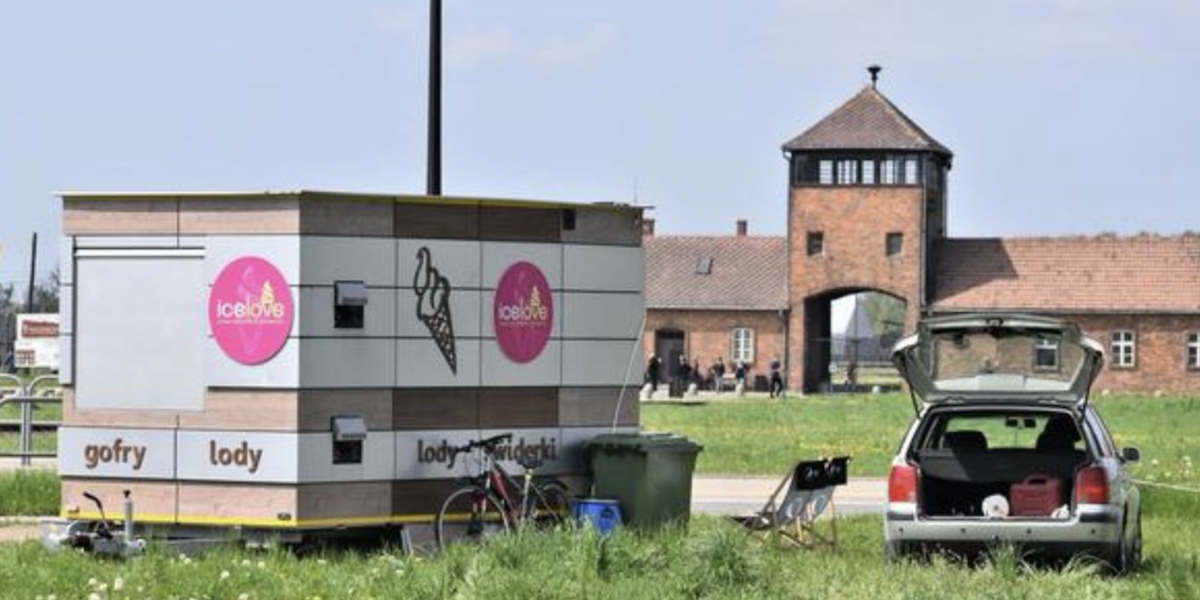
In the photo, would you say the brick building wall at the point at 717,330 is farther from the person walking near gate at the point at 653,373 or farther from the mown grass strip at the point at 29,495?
the mown grass strip at the point at 29,495

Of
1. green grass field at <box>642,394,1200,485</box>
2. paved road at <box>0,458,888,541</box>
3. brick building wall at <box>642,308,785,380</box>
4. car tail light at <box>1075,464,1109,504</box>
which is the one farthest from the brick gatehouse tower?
car tail light at <box>1075,464,1109,504</box>

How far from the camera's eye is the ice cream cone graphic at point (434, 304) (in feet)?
64.3

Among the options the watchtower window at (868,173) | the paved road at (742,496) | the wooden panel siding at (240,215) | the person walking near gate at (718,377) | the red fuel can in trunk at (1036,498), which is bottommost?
the paved road at (742,496)

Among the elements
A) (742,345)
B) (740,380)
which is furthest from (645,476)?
(742,345)

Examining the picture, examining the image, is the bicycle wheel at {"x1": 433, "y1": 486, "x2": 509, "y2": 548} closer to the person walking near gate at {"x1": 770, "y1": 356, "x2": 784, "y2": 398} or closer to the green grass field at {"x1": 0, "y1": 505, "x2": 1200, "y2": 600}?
the green grass field at {"x1": 0, "y1": 505, "x2": 1200, "y2": 600}

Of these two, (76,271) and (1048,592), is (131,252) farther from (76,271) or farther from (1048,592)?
(1048,592)

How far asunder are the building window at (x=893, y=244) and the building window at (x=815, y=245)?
2398 millimetres

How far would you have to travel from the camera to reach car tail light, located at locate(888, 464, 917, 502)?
1812 centimetres

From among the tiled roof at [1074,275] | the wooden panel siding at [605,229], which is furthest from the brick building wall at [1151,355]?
the wooden panel siding at [605,229]

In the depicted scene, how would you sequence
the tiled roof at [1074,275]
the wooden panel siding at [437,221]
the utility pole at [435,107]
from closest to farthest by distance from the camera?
the wooden panel siding at [437,221] < the utility pole at [435,107] < the tiled roof at [1074,275]

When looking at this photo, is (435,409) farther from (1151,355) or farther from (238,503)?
(1151,355)

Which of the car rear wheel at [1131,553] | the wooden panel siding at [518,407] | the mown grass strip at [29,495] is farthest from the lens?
the mown grass strip at [29,495]

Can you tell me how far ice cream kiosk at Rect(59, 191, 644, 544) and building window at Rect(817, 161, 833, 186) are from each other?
69190mm

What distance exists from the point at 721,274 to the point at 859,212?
26.6 ft
